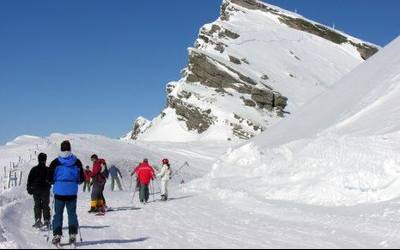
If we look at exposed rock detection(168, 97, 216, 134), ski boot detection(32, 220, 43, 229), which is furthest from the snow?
exposed rock detection(168, 97, 216, 134)

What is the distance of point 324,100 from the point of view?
102ft

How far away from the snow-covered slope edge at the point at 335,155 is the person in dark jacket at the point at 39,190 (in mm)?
7365

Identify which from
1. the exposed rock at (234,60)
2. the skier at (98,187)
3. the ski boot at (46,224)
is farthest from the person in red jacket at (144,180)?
the exposed rock at (234,60)

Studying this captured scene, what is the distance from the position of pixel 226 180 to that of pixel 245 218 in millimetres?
8883

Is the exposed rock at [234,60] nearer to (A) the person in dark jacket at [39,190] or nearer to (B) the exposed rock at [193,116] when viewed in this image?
(B) the exposed rock at [193,116]

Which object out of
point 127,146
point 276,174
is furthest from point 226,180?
point 127,146

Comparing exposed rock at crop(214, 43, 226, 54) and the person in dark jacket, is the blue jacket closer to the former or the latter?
the person in dark jacket

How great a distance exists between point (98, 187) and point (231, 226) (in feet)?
18.1

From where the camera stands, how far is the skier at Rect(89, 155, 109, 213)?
651 inches

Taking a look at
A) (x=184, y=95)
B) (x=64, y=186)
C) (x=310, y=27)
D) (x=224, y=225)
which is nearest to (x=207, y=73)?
(x=184, y=95)

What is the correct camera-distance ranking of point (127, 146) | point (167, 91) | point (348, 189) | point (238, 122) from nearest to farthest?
point (348, 189) → point (127, 146) → point (238, 122) → point (167, 91)

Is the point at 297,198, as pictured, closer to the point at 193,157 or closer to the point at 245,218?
the point at 245,218

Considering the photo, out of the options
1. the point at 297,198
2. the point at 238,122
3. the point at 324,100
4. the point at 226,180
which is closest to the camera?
the point at 297,198

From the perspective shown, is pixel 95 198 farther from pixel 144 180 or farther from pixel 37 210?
pixel 144 180
